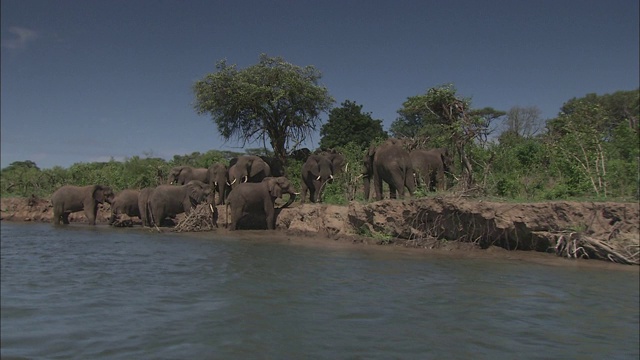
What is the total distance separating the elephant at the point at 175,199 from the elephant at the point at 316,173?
120 inches

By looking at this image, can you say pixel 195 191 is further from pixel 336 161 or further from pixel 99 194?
pixel 99 194

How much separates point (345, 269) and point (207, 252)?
3435 millimetres

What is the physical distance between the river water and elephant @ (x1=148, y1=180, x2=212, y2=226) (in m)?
6.20

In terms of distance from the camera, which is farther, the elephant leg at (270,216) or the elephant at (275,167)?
the elephant at (275,167)

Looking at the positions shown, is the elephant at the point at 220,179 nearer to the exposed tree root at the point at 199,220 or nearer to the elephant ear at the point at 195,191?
the elephant ear at the point at 195,191

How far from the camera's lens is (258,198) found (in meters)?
A: 15.0

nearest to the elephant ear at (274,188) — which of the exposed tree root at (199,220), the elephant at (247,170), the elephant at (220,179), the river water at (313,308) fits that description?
the exposed tree root at (199,220)

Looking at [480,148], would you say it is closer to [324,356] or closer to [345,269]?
[345,269]

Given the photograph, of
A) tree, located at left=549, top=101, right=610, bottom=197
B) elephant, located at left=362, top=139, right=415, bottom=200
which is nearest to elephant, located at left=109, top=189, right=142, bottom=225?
elephant, located at left=362, top=139, right=415, bottom=200

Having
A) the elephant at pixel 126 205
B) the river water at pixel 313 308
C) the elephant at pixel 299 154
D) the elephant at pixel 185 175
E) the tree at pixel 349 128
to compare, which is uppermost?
the tree at pixel 349 128

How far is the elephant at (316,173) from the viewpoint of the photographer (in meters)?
16.1

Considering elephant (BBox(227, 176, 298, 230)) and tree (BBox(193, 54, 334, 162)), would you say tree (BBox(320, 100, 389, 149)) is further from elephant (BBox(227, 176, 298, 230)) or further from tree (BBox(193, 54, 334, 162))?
elephant (BBox(227, 176, 298, 230))

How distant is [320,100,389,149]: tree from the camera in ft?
98.6

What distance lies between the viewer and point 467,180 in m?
12.1
